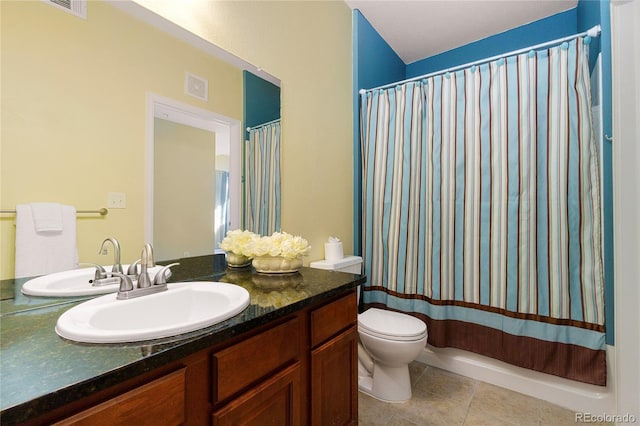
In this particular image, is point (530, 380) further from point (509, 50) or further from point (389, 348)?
point (509, 50)

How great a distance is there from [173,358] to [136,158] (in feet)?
2.36

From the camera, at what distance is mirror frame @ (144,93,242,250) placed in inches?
41.4

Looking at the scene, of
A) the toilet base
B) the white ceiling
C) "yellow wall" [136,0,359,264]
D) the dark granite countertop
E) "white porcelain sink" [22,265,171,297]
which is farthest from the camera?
the white ceiling

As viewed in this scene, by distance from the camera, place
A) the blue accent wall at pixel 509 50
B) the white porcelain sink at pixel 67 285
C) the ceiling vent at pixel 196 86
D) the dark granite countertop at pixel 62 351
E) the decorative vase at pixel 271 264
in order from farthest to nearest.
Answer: the blue accent wall at pixel 509 50, the decorative vase at pixel 271 264, the ceiling vent at pixel 196 86, the white porcelain sink at pixel 67 285, the dark granite countertop at pixel 62 351

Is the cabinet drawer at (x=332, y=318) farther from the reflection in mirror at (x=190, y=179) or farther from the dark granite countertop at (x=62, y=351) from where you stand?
the reflection in mirror at (x=190, y=179)

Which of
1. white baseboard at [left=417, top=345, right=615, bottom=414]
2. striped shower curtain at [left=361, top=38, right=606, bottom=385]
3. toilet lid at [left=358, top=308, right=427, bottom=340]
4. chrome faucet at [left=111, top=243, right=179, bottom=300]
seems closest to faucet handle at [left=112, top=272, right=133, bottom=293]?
chrome faucet at [left=111, top=243, right=179, bottom=300]

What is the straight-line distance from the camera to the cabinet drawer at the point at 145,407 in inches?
20.2

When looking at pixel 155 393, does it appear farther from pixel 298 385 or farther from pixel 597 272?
pixel 597 272

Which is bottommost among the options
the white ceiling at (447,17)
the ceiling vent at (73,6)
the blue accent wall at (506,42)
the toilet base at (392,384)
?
the toilet base at (392,384)

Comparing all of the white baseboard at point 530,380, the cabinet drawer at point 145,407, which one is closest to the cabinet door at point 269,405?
the cabinet drawer at point 145,407

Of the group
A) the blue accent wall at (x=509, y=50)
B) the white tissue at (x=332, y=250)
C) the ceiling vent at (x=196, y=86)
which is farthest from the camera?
the white tissue at (x=332, y=250)

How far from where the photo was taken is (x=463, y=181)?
6.34ft

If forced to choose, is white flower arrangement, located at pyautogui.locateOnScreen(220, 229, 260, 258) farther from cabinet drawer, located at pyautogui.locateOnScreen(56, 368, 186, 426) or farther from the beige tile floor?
the beige tile floor

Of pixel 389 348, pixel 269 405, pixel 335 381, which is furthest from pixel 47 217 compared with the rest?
pixel 389 348
